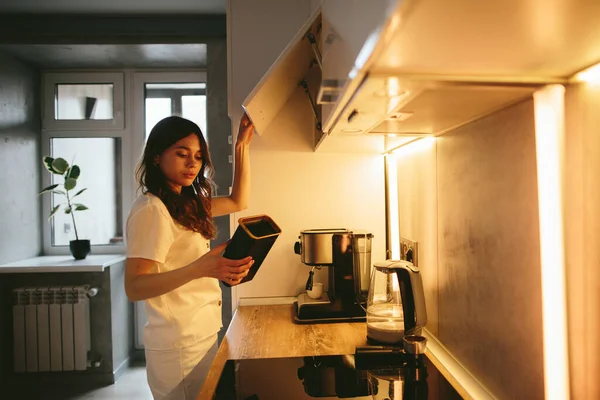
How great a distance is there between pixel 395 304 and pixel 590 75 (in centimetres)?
89

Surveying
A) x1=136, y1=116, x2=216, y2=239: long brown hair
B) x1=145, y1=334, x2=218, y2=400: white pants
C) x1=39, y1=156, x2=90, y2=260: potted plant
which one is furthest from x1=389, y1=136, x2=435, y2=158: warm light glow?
x1=39, y1=156, x2=90, y2=260: potted plant

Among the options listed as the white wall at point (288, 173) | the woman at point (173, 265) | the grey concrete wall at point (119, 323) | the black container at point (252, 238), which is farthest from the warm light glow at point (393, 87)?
the grey concrete wall at point (119, 323)

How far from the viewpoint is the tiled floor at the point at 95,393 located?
8.20ft

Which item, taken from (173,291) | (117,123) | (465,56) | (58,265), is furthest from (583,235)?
(117,123)

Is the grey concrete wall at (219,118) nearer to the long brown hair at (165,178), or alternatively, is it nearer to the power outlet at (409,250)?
the long brown hair at (165,178)

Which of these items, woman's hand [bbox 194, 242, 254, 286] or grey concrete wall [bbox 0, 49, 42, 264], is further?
grey concrete wall [bbox 0, 49, 42, 264]

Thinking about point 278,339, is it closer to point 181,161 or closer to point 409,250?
point 409,250

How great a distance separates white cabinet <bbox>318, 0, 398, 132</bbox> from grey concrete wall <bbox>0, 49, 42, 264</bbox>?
2.75m

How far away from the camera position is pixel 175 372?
3.82ft

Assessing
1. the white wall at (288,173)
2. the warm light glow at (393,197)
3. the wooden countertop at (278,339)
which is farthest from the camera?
the white wall at (288,173)

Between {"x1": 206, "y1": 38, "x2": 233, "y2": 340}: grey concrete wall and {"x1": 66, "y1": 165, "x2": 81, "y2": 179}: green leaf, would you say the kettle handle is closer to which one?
{"x1": 206, "y1": 38, "x2": 233, "y2": 340}: grey concrete wall

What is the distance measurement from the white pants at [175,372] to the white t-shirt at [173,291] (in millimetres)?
27

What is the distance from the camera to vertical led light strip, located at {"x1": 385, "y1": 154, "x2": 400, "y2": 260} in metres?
1.55

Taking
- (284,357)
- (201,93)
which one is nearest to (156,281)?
(284,357)
